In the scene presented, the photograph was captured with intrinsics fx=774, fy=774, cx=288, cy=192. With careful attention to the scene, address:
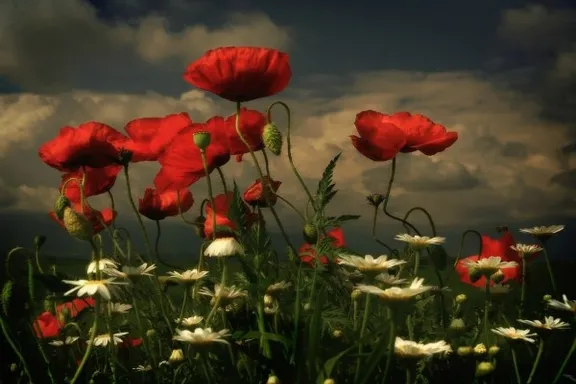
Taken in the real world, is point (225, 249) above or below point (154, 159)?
below

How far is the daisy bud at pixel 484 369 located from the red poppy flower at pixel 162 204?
643 mm

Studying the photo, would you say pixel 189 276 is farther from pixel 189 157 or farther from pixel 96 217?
pixel 96 217

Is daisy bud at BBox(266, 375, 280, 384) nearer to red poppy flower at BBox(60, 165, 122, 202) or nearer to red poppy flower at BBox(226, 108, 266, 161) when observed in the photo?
red poppy flower at BBox(226, 108, 266, 161)

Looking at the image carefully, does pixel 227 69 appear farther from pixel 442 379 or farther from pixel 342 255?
pixel 442 379

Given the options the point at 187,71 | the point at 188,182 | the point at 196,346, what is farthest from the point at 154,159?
the point at 196,346

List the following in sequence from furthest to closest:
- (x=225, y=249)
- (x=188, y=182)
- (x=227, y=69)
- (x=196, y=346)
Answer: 1. (x=188, y=182)
2. (x=227, y=69)
3. (x=225, y=249)
4. (x=196, y=346)

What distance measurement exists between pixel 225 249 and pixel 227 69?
31 cm

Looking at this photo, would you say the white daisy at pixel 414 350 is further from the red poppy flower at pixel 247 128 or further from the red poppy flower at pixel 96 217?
the red poppy flower at pixel 96 217

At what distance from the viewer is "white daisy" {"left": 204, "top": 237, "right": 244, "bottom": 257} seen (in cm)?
103

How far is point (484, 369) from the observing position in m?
1.05

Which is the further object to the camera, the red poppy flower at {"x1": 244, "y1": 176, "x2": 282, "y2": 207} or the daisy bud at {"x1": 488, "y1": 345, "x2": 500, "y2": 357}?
the red poppy flower at {"x1": 244, "y1": 176, "x2": 282, "y2": 207}

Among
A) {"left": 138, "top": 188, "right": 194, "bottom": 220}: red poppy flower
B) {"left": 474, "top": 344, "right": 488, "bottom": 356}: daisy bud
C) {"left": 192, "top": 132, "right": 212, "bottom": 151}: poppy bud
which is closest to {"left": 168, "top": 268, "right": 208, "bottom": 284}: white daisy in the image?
{"left": 192, "top": 132, "right": 212, "bottom": 151}: poppy bud

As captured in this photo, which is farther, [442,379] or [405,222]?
[405,222]

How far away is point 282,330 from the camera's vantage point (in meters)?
Result: 1.03
